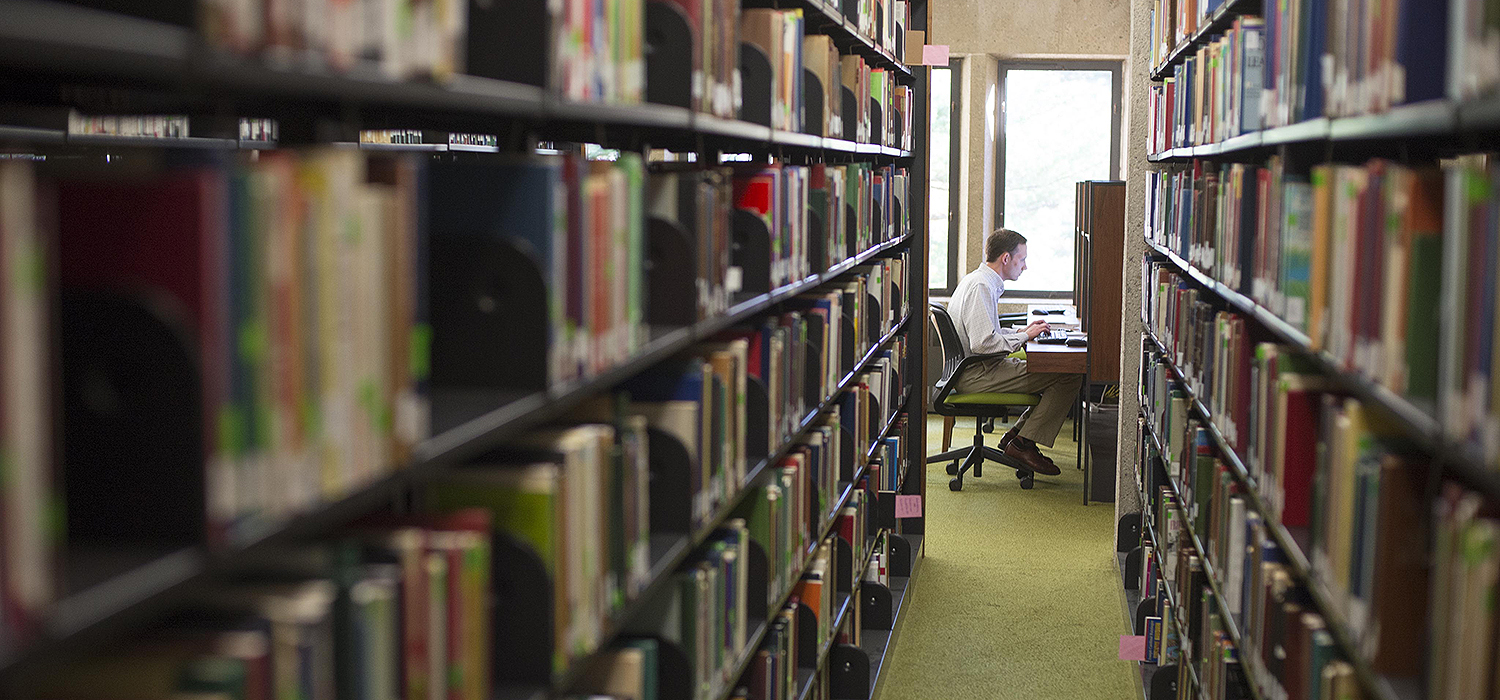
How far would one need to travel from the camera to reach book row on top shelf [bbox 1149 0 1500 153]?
1294mm

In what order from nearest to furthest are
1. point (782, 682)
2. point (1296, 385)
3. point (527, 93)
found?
point (527, 93) → point (1296, 385) → point (782, 682)

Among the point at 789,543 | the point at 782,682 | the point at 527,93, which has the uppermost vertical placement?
the point at 527,93

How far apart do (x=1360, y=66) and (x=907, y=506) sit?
3399 millimetres

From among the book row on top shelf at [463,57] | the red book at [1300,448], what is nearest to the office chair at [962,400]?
the book row on top shelf at [463,57]

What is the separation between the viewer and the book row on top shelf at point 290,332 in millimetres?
762

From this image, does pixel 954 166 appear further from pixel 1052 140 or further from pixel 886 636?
pixel 886 636

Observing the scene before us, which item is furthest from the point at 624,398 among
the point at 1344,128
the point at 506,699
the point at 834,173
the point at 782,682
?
the point at 834,173

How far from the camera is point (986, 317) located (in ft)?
20.5

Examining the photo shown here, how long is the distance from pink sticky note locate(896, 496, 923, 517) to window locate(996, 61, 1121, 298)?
153 inches

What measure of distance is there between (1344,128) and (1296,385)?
448 millimetres

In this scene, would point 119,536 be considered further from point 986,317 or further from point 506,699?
point 986,317

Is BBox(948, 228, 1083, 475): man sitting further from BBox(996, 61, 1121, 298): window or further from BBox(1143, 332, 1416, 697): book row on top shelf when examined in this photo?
BBox(1143, 332, 1416, 697): book row on top shelf

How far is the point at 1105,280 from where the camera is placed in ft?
19.6

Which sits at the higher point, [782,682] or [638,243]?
[638,243]
